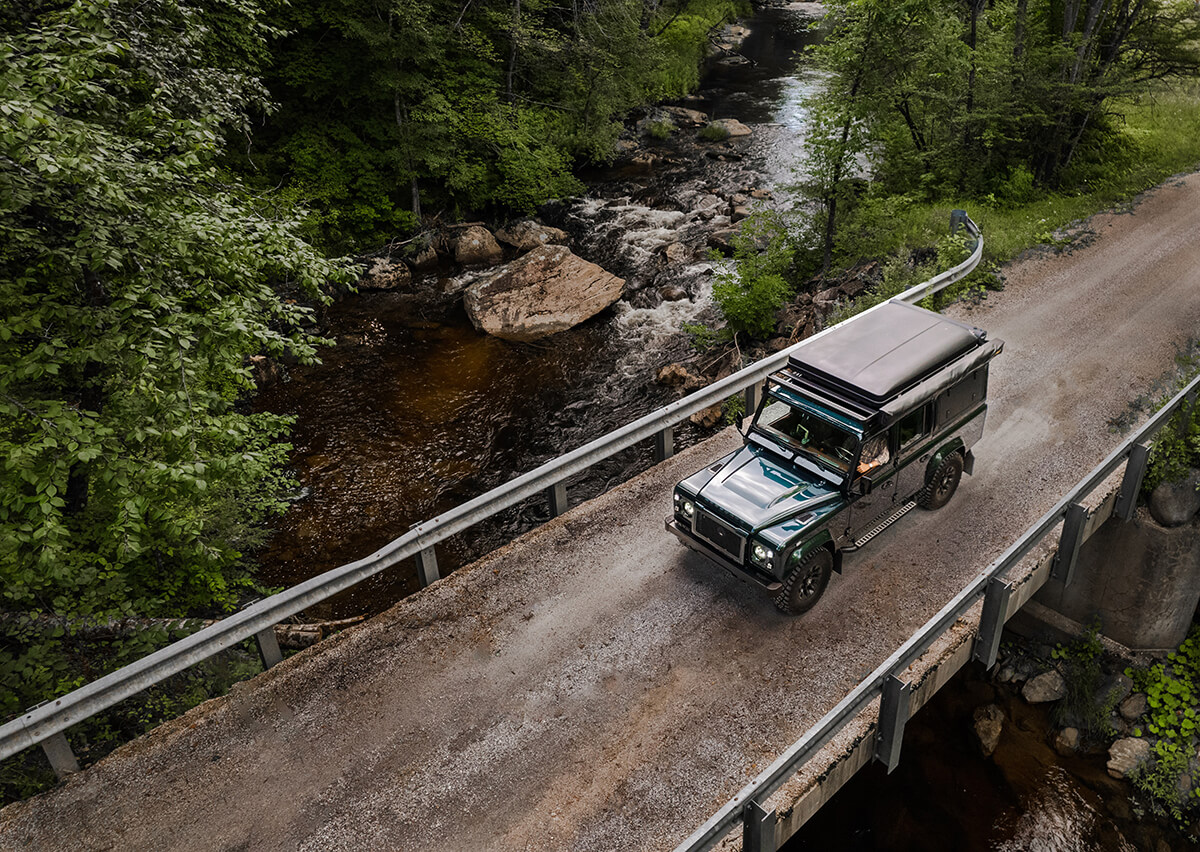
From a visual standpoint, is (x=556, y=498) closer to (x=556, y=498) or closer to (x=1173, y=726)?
(x=556, y=498)

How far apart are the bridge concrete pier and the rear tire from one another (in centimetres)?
251

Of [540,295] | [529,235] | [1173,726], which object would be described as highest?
[529,235]

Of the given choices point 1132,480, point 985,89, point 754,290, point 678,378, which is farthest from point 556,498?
point 985,89

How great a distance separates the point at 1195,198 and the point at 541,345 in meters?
16.2

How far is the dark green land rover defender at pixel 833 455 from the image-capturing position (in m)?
8.27

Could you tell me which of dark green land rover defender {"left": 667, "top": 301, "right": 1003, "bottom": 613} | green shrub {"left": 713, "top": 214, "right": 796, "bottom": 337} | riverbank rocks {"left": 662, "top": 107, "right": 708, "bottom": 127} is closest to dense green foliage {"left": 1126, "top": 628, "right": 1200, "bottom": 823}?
dark green land rover defender {"left": 667, "top": 301, "right": 1003, "bottom": 613}

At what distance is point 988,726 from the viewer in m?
11.3

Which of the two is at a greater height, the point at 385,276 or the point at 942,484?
the point at 942,484

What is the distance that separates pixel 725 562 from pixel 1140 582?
22.6 feet

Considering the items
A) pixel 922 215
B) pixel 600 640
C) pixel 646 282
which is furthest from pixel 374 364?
pixel 922 215

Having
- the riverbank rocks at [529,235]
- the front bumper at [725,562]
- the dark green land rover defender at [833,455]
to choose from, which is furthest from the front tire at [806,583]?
the riverbank rocks at [529,235]

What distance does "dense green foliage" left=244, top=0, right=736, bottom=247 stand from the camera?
21938mm

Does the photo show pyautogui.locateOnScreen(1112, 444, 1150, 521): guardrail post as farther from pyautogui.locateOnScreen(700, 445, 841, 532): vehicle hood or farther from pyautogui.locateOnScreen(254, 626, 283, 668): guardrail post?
pyautogui.locateOnScreen(254, 626, 283, 668): guardrail post

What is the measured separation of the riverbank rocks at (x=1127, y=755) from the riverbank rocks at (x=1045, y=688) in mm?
909
